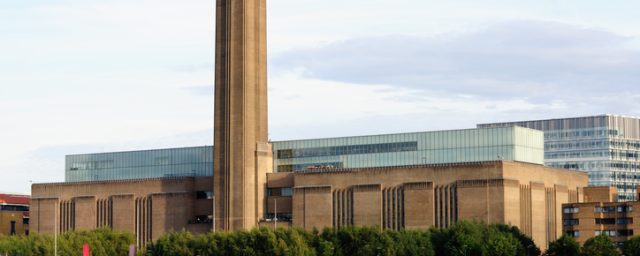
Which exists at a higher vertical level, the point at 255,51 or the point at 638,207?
the point at 255,51

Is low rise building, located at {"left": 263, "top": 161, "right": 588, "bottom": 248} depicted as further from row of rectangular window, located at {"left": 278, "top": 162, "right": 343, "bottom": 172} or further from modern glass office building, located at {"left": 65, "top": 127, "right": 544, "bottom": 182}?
modern glass office building, located at {"left": 65, "top": 127, "right": 544, "bottom": 182}

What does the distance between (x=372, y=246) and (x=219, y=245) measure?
24.0 meters

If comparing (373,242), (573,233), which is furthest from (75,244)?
(573,233)

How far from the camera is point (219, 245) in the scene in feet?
586

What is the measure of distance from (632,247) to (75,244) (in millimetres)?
82162

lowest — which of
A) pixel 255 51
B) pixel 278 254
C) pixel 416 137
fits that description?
pixel 278 254

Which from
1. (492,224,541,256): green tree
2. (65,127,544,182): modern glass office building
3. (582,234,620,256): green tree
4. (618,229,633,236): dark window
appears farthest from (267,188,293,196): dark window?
(582,234,620,256): green tree

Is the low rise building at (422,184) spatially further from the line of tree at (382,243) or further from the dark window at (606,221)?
the dark window at (606,221)

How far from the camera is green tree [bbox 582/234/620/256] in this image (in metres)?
161

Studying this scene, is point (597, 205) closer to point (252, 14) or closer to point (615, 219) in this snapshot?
point (615, 219)

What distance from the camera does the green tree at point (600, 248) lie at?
529 feet

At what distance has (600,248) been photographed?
162 m

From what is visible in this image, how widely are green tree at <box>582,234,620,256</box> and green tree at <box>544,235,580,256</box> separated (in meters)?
1.07

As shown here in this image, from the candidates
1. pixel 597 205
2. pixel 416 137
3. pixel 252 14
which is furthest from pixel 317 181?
pixel 597 205
